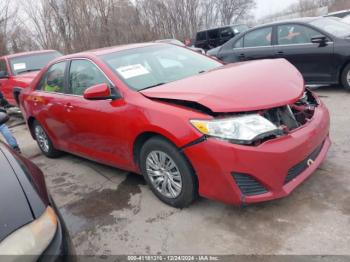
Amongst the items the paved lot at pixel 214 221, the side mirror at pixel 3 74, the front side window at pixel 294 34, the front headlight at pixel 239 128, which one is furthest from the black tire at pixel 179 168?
the side mirror at pixel 3 74

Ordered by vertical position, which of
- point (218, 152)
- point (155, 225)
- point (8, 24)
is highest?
point (8, 24)

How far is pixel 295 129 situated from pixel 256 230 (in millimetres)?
891

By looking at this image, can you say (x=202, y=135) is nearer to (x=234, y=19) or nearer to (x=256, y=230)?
(x=256, y=230)

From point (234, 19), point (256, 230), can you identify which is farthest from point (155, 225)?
point (234, 19)

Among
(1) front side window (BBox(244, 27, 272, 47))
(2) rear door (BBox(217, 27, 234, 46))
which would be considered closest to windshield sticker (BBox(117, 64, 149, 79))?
(1) front side window (BBox(244, 27, 272, 47))

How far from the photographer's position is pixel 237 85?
10.1 ft

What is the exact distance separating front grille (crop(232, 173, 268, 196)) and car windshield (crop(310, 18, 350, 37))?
15.9 ft

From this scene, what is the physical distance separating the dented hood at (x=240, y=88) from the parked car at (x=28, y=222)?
141cm

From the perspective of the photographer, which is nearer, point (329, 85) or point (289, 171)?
point (289, 171)

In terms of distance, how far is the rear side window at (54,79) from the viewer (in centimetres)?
460

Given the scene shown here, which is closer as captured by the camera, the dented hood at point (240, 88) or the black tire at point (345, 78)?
the dented hood at point (240, 88)

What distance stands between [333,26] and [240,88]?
4845 mm

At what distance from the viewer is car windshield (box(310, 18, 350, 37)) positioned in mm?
6566

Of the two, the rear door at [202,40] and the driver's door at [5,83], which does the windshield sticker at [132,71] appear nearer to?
the driver's door at [5,83]
